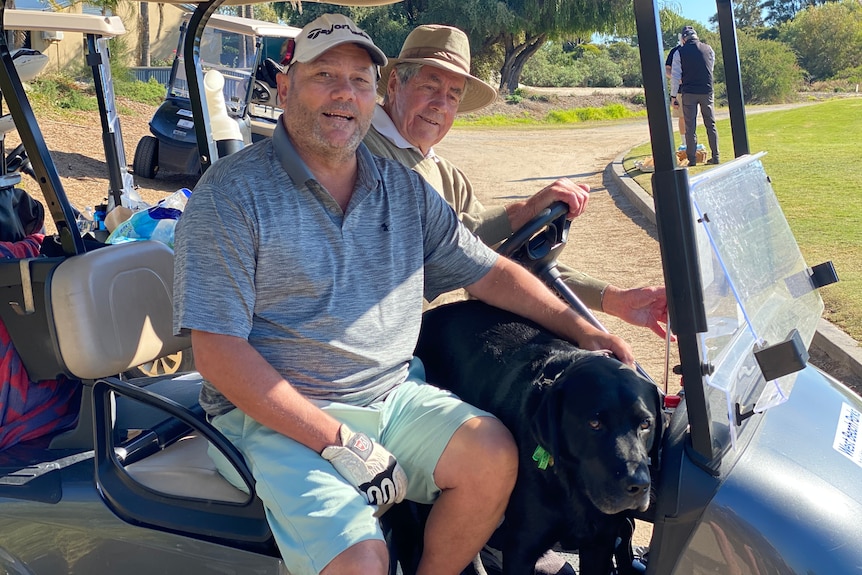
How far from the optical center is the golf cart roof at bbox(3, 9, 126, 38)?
3.44m

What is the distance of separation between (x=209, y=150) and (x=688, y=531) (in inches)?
83.6

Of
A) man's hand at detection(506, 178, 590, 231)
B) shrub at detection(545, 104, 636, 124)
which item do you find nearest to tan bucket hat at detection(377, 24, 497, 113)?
man's hand at detection(506, 178, 590, 231)

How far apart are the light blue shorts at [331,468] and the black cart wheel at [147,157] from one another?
9.08 m

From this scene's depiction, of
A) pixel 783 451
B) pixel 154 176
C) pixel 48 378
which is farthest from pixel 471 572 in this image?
pixel 154 176

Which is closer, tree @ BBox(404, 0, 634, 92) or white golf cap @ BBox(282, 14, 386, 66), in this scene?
white golf cap @ BBox(282, 14, 386, 66)

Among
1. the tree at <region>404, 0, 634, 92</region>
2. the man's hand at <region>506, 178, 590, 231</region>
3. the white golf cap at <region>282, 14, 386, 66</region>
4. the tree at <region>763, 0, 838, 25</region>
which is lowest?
the man's hand at <region>506, 178, 590, 231</region>

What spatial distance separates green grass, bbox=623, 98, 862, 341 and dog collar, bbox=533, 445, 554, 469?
809 mm

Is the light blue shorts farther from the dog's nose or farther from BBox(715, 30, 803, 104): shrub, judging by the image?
BBox(715, 30, 803, 104): shrub

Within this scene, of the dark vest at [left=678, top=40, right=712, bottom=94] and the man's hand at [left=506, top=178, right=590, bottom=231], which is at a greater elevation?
the dark vest at [left=678, top=40, right=712, bottom=94]

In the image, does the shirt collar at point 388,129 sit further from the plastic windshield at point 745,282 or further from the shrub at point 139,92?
the shrub at point 139,92

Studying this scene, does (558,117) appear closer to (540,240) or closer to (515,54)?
(515,54)

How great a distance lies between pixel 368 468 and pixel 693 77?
12260 mm

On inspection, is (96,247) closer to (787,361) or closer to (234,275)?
(234,275)

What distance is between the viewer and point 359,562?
163 cm
